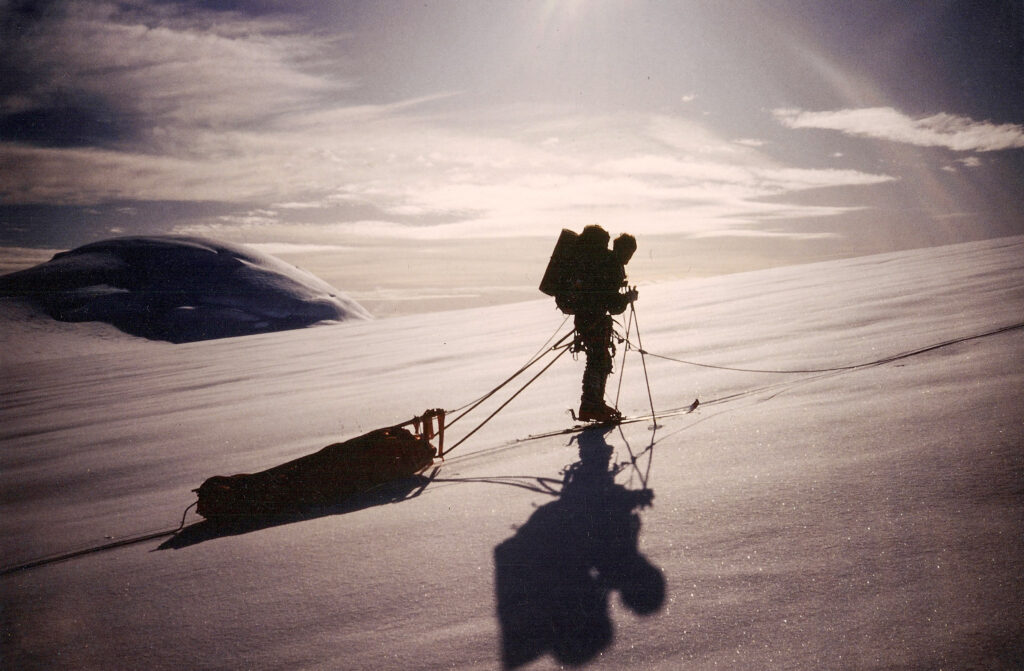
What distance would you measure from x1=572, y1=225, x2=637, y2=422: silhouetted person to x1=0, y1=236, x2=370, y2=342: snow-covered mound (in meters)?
104

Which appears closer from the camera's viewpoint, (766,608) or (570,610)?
(766,608)

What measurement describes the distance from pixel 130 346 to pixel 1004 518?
341ft

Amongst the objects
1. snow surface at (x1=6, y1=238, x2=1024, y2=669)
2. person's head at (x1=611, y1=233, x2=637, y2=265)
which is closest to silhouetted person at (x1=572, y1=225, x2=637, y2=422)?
person's head at (x1=611, y1=233, x2=637, y2=265)

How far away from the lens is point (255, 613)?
9.71ft

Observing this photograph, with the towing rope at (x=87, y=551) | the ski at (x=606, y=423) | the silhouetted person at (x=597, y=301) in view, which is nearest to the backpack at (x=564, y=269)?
the silhouetted person at (x=597, y=301)

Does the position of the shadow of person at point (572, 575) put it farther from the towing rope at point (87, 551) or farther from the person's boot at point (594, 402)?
the towing rope at point (87, 551)

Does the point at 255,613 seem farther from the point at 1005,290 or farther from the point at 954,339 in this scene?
the point at 1005,290

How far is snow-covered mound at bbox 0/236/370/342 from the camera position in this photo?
321 ft

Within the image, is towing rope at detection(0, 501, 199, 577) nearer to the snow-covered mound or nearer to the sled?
the sled

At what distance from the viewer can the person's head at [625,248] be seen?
18.7ft

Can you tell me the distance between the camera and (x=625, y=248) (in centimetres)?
571

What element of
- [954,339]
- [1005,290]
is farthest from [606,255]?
[1005,290]

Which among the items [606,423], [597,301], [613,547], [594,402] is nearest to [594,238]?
[597,301]

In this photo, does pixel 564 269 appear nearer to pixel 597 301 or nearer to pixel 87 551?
pixel 597 301
